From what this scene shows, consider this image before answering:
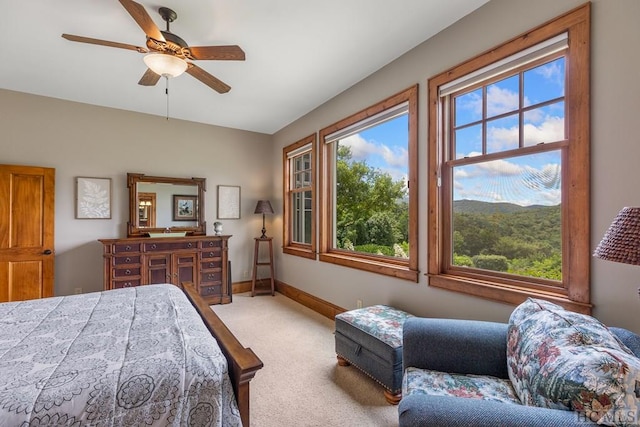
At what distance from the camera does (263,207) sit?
4.79 meters

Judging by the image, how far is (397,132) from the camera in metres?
2.98

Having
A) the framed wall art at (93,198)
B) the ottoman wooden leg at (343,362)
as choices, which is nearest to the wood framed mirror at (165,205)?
the framed wall art at (93,198)

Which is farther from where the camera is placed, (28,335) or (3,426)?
(28,335)

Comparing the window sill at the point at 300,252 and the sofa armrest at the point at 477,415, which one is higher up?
the window sill at the point at 300,252

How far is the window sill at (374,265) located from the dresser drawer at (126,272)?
95.8 inches

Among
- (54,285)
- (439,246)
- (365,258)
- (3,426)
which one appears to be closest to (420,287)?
(439,246)

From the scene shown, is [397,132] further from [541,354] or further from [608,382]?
[608,382]

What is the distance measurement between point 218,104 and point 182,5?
188 centimetres

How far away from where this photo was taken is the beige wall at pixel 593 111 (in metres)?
1.48

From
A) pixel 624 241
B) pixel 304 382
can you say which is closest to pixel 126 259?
pixel 304 382

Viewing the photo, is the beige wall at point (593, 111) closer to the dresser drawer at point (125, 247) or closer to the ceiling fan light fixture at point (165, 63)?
the ceiling fan light fixture at point (165, 63)

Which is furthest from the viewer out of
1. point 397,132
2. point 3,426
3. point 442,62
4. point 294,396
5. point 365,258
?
point 365,258

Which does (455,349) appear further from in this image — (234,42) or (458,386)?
(234,42)

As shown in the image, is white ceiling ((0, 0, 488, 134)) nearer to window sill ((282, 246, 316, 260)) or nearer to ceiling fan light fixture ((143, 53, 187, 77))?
ceiling fan light fixture ((143, 53, 187, 77))
